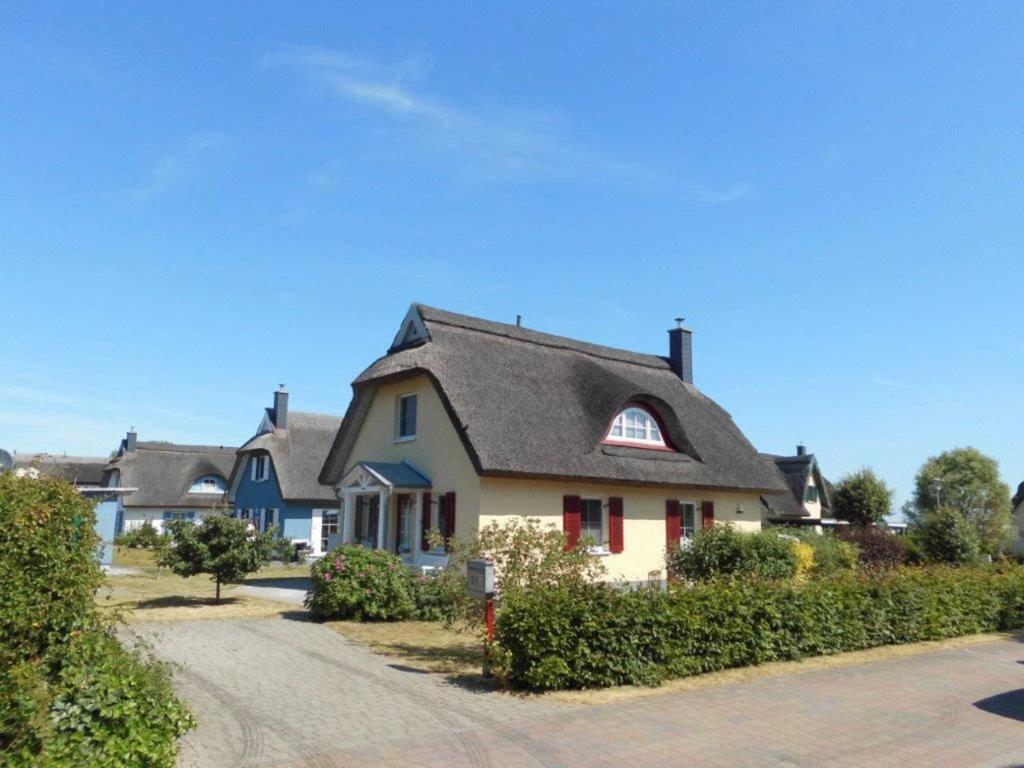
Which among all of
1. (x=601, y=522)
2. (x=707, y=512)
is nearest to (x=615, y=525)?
(x=601, y=522)

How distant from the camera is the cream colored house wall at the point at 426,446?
20.5 metres

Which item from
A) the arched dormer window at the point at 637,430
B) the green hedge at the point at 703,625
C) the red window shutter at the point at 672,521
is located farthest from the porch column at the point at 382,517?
the green hedge at the point at 703,625

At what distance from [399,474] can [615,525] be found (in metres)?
6.22

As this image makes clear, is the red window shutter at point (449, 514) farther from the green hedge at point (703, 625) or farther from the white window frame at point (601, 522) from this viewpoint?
the green hedge at point (703, 625)

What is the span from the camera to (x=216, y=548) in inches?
695

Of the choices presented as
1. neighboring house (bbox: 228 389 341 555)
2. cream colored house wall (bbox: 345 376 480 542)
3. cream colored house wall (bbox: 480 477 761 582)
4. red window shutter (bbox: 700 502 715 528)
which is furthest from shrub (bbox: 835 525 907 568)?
neighboring house (bbox: 228 389 341 555)

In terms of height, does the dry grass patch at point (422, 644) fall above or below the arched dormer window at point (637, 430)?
below

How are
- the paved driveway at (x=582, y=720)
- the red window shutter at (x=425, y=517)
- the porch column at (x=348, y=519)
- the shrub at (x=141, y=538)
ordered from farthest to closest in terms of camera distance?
the shrub at (x=141, y=538), the porch column at (x=348, y=519), the red window shutter at (x=425, y=517), the paved driveway at (x=582, y=720)

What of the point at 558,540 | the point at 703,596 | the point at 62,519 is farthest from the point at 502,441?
the point at 62,519

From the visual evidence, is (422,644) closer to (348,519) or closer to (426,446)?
(426,446)

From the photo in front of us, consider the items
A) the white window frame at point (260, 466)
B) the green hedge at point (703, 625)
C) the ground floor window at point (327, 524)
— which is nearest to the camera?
the green hedge at point (703, 625)

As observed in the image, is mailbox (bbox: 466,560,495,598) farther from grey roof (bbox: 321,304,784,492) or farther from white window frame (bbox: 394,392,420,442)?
white window frame (bbox: 394,392,420,442)

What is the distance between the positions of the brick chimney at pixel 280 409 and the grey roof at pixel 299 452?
310 mm

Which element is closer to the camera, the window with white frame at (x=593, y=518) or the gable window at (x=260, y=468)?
the window with white frame at (x=593, y=518)
